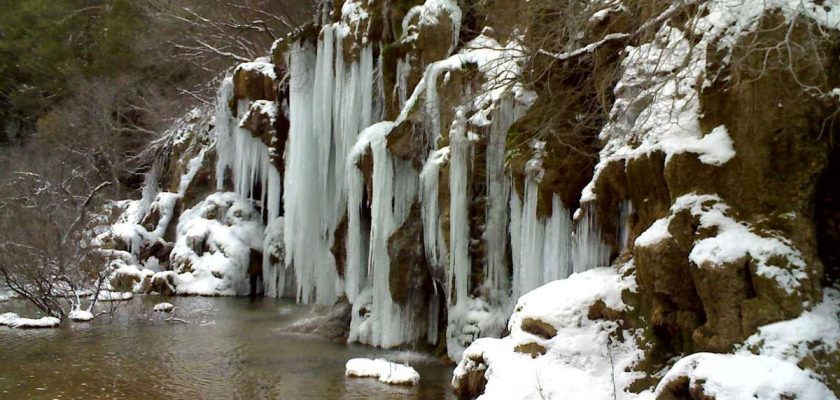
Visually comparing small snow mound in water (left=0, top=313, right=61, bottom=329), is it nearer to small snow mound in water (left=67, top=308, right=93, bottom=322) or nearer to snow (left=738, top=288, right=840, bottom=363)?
small snow mound in water (left=67, top=308, right=93, bottom=322)

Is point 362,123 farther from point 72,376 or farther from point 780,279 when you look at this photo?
point 780,279

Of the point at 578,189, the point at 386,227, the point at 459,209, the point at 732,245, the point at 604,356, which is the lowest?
the point at 604,356

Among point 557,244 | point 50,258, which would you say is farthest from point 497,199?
point 50,258

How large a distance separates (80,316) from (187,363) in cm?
537

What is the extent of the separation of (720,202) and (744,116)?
0.69m

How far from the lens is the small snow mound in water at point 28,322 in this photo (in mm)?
13914

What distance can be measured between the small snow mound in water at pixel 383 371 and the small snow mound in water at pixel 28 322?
7261mm

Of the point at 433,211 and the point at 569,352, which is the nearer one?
the point at 569,352

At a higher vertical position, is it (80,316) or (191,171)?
(191,171)

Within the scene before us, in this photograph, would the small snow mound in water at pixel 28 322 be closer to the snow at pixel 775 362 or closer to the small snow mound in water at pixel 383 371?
the small snow mound in water at pixel 383 371

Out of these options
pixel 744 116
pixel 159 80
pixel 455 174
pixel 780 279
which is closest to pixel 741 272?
pixel 780 279

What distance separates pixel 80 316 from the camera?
14852 mm

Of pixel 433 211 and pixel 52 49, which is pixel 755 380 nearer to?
pixel 433 211

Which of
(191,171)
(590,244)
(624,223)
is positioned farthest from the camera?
(191,171)
